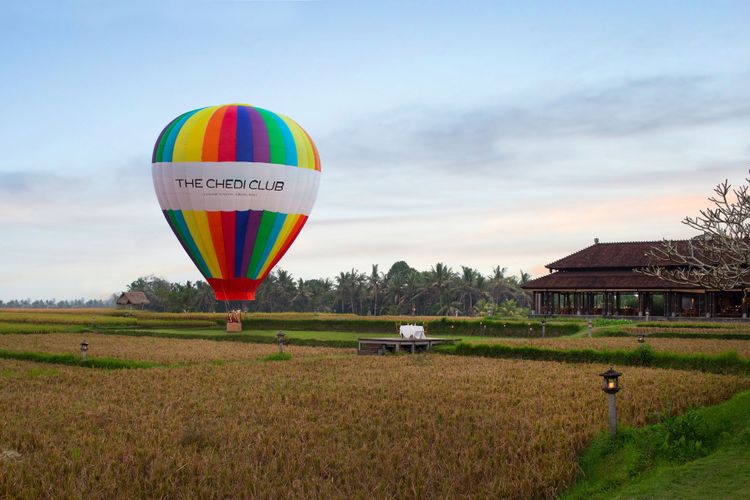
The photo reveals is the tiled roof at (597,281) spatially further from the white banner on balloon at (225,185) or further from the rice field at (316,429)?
the rice field at (316,429)

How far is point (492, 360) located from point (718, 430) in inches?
519

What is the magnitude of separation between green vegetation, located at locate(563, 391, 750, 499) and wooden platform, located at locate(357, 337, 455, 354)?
17025 millimetres

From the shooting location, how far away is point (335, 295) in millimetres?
101000

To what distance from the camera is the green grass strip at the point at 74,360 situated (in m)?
24.0

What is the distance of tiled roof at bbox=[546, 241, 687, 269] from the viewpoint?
172ft

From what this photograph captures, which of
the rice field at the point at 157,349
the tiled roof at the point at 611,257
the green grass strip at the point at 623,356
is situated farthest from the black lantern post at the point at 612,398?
the tiled roof at the point at 611,257

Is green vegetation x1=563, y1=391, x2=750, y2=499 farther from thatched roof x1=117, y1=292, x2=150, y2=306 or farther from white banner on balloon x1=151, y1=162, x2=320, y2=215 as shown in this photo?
thatched roof x1=117, y1=292, x2=150, y2=306

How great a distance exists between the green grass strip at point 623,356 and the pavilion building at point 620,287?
81.3 ft

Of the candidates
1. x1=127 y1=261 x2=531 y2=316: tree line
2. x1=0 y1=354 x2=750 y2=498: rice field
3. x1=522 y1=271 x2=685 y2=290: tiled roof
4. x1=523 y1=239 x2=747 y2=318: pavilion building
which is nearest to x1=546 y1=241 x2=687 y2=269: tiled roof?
x1=523 y1=239 x2=747 y2=318: pavilion building

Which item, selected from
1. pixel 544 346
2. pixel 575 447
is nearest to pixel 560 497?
pixel 575 447

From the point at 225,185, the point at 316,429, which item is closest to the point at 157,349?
the point at 225,185

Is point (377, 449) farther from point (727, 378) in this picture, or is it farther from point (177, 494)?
point (727, 378)

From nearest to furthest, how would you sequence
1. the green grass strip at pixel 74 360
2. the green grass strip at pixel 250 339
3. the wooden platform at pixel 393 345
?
the green grass strip at pixel 74 360, the wooden platform at pixel 393 345, the green grass strip at pixel 250 339

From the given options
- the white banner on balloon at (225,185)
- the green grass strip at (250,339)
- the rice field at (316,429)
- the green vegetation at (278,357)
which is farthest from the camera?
the green grass strip at (250,339)
